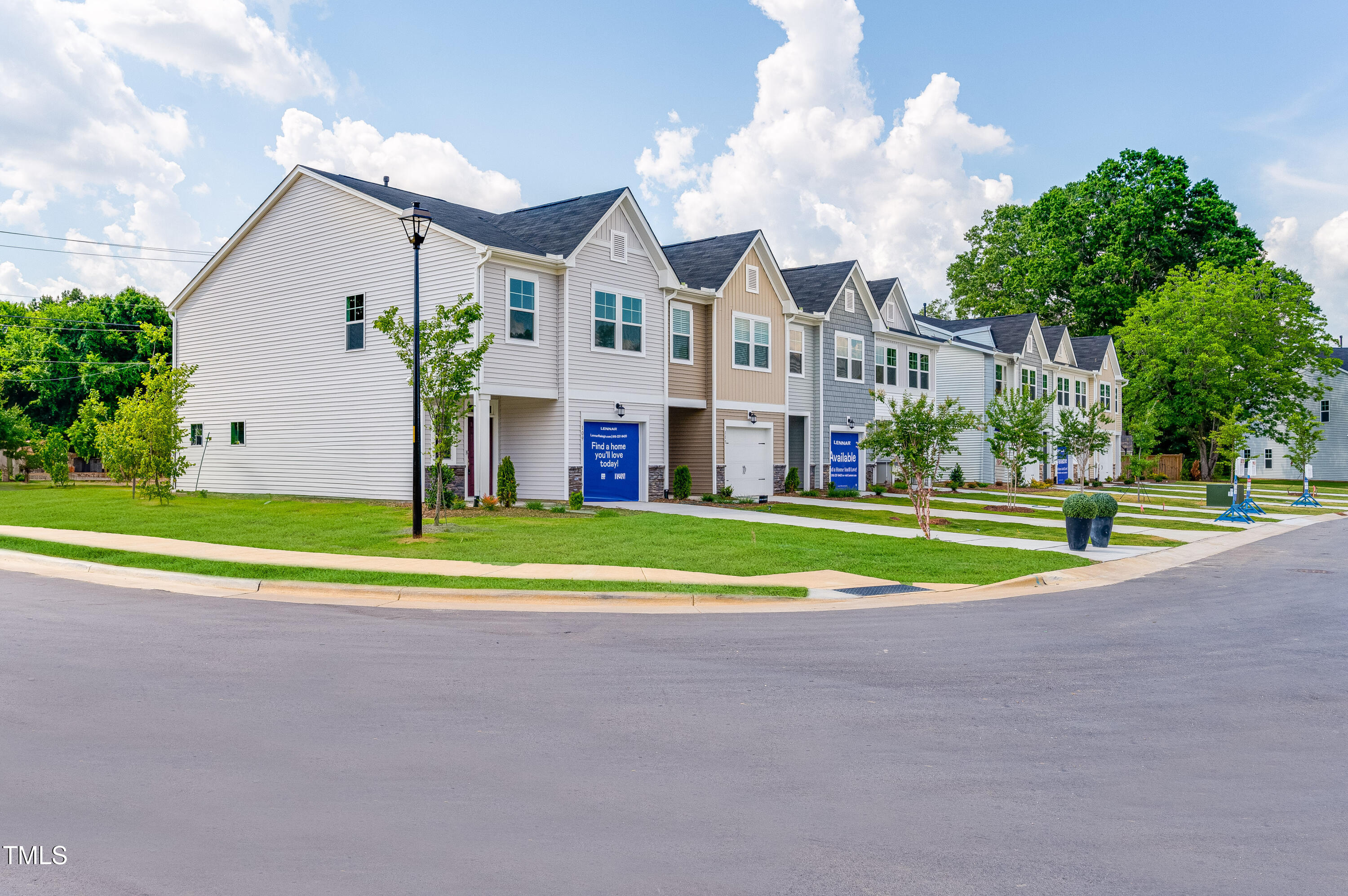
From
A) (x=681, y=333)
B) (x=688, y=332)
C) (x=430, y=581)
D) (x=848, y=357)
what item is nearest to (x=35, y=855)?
(x=430, y=581)

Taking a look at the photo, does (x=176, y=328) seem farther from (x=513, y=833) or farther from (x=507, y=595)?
(x=513, y=833)

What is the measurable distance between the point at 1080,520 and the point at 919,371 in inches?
932

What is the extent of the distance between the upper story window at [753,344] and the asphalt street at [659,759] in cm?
2184

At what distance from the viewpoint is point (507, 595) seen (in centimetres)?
1180

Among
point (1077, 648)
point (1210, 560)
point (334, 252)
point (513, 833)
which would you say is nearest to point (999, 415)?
point (1210, 560)

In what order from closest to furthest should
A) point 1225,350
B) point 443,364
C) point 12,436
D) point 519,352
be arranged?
point 443,364
point 519,352
point 12,436
point 1225,350

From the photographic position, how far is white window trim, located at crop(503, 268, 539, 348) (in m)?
23.8

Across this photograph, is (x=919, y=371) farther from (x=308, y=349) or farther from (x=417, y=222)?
(x=417, y=222)

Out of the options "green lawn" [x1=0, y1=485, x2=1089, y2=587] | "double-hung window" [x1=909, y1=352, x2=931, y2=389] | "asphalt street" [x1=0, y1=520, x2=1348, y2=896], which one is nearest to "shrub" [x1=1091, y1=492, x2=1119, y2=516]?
"green lawn" [x1=0, y1=485, x2=1089, y2=587]

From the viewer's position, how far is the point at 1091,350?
58.4 meters

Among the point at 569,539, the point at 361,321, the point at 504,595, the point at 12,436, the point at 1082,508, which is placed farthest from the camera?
the point at 12,436

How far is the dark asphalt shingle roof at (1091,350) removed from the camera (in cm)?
5744

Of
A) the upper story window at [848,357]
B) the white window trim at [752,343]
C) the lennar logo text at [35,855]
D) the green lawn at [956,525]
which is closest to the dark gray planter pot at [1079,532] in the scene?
the green lawn at [956,525]

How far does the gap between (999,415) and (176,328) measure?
28.9m
